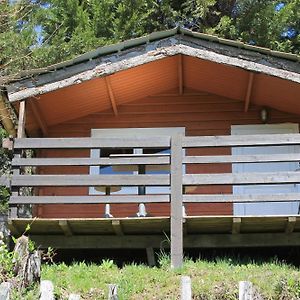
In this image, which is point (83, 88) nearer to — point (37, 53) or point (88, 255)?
point (88, 255)

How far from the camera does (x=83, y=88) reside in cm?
1201

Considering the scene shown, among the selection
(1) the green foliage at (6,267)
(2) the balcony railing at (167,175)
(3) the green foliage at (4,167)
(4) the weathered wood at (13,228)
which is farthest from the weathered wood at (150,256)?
(3) the green foliage at (4,167)

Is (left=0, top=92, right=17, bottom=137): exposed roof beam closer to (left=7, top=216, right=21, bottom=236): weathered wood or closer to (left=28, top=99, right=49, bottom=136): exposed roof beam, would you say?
(left=28, top=99, right=49, bottom=136): exposed roof beam

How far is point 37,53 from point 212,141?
858cm

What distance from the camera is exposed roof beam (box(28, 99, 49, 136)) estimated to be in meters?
11.8

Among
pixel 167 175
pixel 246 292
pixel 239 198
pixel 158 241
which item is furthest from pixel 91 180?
pixel 246 292

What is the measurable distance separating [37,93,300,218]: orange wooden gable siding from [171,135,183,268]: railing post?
278 cm

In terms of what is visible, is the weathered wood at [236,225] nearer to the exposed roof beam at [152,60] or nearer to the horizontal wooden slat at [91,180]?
the horizontal wooden slat at [91,180]

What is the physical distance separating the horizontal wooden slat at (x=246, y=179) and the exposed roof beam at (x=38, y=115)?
3.34m

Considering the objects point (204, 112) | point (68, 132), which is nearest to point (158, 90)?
point (204, 112)

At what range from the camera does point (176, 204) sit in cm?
975

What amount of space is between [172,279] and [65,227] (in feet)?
7.11

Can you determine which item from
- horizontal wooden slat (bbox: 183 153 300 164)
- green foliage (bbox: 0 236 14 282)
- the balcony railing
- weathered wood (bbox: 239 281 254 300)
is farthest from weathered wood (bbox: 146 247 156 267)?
weathered wood (bbox: 239 281 254 300)

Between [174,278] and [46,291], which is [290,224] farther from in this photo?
[46,291]
